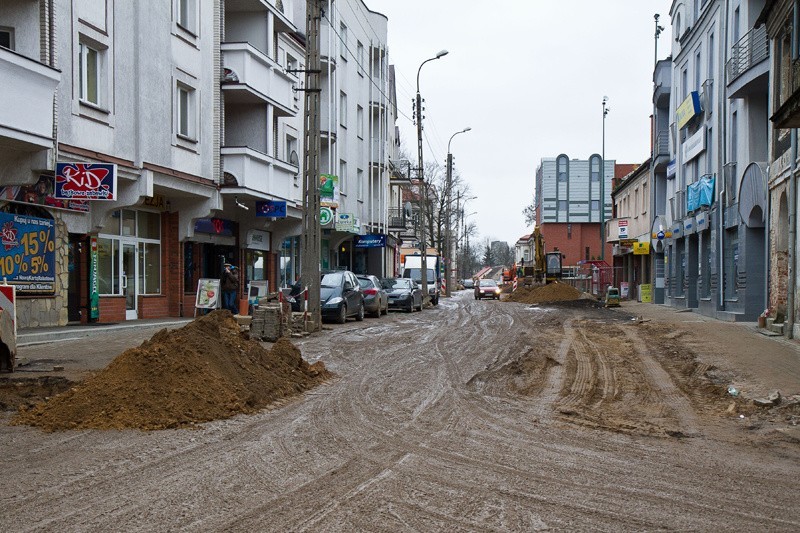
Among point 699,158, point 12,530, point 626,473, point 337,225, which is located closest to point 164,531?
point 12,530

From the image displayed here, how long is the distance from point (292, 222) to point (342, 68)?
11.6 metres

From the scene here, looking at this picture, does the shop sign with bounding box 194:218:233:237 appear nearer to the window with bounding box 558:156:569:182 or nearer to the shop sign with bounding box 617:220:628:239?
the shop sign with bounding box 617:220:628:239

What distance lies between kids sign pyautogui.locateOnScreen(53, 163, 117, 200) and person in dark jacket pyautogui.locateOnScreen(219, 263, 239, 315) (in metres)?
6.29

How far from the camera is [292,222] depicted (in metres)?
32.1

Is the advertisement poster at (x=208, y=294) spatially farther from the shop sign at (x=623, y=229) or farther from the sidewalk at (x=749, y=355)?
the shop sign at (x=623, y=229)

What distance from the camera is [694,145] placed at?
3130 cm

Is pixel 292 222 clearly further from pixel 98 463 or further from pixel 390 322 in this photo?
pixel 98 463

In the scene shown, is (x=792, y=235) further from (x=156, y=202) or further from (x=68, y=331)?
(x=156, y=202)

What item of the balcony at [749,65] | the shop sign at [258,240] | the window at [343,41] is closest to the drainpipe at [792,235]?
the balcony at [749,65]

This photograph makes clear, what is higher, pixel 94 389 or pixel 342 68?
pixel 342 68

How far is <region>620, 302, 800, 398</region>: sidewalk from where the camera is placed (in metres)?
11.3

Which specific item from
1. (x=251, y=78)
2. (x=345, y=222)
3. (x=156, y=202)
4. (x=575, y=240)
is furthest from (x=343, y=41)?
(x=575, y=240)

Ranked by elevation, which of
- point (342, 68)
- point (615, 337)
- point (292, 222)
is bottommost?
point (615, 337)

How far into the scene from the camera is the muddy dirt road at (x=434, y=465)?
16.8 ft
